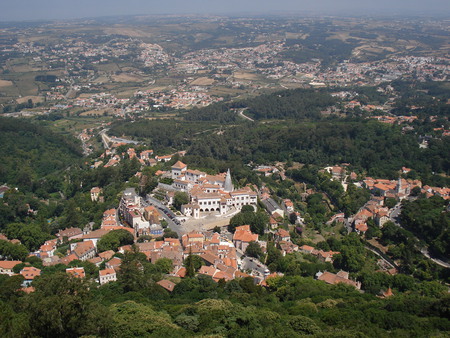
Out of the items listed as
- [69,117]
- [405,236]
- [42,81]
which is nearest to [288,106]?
[69,117]

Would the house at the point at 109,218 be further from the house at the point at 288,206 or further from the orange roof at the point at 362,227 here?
the orange roof at the point at 362,227

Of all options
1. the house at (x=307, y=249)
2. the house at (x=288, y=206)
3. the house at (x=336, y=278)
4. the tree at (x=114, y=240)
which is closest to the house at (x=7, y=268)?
the tree at (x=114, y=240)

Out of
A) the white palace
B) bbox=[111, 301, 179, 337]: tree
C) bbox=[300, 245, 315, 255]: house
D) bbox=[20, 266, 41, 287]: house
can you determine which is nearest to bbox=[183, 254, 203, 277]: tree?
bbox=[111, 301, 179, 337]: tree

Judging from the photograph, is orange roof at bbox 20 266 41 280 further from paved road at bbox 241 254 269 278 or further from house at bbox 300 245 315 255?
house at bbox 300 245 315 255

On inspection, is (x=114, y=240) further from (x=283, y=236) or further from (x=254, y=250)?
(x=283, y=236)

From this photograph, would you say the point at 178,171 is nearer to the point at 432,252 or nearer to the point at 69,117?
the point at 432,252

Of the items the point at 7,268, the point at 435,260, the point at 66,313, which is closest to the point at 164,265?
the point at 7,268
